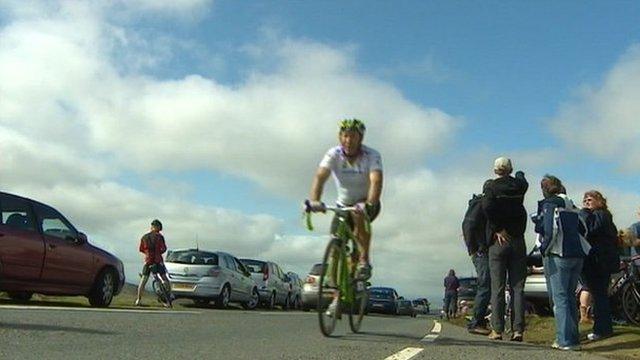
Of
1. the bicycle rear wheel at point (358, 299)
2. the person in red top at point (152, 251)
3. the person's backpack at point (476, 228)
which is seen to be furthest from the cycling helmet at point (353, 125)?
the person in red top at point (152, 251)

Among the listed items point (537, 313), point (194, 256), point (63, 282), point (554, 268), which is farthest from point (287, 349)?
point (194, 256)

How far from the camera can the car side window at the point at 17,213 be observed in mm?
11742

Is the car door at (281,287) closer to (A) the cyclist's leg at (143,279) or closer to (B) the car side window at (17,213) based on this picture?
(A) the cyclist's leg at (143,279)

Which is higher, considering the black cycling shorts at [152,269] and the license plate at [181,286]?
the black cycling shorts at [152,269]

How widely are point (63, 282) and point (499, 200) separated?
750 cm

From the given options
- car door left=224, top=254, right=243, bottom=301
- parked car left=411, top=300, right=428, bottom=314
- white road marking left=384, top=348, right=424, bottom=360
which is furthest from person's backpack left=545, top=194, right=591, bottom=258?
parked car left=411, top=300, right=428, bottom=314

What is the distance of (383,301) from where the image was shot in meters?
33.6

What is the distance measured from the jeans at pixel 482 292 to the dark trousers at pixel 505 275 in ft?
1.92

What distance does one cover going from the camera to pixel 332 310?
7.45 meters

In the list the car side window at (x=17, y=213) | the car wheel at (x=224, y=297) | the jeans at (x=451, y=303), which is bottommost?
the car wheel at (x=224, y=297)

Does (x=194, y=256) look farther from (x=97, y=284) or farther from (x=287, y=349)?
(x=287, y=349)

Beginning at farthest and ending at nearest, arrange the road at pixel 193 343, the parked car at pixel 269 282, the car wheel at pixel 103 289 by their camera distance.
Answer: the parked car at pixel 269 282 < the car wheel at pixel 103 289 < the road at pixel 193 343

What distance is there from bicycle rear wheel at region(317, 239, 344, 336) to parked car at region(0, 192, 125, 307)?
20.4 feet

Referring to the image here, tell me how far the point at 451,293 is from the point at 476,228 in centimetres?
1637
